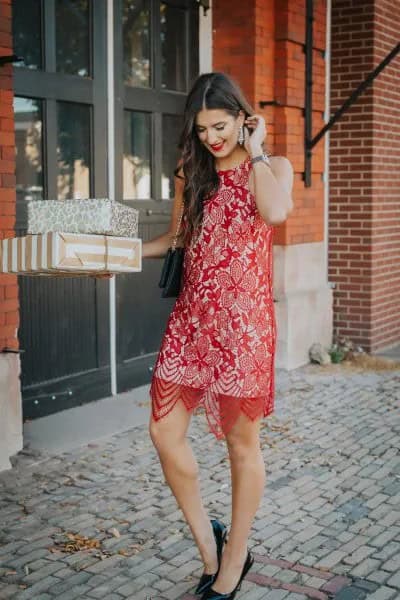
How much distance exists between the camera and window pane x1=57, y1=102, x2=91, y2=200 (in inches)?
255

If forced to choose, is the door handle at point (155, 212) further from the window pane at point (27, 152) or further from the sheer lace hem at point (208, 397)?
the sheer lace hem at point (208, 397)

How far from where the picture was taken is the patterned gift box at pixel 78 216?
3527 millimetres

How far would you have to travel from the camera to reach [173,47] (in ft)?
25.3

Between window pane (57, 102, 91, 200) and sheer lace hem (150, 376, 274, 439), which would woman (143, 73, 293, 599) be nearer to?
sheer lace hem (150, 376, 274, 439)

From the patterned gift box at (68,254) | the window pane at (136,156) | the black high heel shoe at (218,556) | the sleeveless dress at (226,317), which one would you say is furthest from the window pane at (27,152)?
the black high heel shoe at (218,556)

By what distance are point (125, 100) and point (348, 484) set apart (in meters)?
3.46

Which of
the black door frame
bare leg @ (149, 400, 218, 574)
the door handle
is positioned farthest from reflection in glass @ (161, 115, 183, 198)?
bare leg @ (149, 400, 218, 574)

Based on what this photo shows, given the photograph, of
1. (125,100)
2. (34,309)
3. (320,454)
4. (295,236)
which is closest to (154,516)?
(320,454)

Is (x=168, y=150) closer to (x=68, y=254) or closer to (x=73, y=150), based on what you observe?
(x=73, y=150)

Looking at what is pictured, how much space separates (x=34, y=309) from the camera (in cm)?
623

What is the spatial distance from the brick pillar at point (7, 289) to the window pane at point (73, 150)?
1.13 meters

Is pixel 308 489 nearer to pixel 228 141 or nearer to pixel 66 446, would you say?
pixel 66 446

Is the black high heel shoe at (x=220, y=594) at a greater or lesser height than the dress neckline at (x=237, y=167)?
lesser

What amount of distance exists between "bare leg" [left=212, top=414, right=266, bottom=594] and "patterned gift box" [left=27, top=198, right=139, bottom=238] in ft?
2.92
